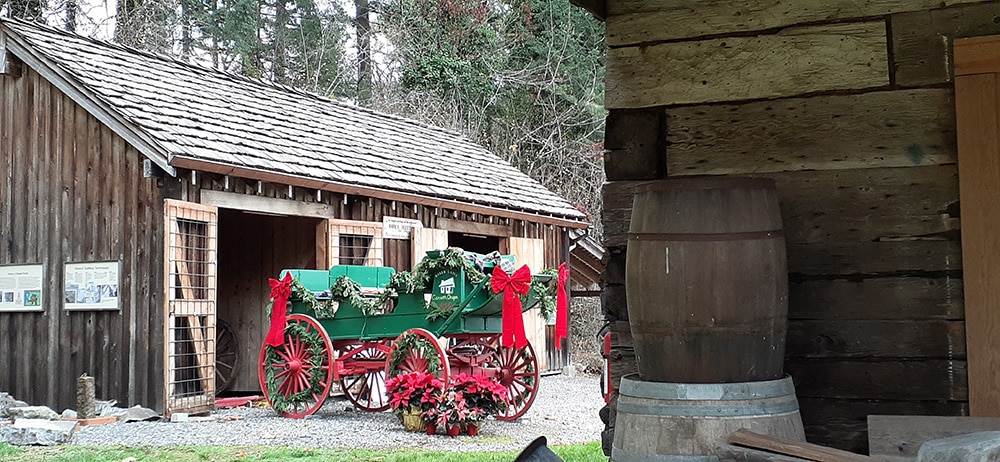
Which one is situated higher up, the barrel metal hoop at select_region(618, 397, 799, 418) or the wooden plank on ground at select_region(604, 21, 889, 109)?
the wooden plank on ground at select_region(604, 21, 889, 109)

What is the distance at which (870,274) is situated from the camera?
3.41 meters

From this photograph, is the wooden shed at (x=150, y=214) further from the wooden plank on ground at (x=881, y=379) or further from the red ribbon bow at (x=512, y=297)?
the wooden plank on ground at (x=881, y=379)

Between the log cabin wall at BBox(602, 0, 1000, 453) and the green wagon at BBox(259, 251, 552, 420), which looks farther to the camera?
the green wagon at BBox(259, 251, 552, 420)

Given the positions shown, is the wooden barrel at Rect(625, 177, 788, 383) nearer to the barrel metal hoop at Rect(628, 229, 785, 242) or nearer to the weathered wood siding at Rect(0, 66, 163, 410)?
the barrel metal hoop at Rect(628, 229, 785, 242)

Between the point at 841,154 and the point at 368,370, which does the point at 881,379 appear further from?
the point at 368,370

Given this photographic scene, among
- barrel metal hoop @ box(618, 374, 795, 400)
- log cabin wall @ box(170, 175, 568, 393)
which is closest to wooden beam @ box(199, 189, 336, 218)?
log cabin wall @ box(170, 175, 568, 393)

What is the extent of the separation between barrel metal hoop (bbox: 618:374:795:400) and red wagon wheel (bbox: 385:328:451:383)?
6283mm

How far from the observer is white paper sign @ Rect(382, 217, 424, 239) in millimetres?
12672

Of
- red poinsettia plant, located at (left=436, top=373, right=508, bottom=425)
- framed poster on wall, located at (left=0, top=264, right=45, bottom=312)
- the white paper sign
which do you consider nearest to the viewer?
red poinsettia plant, located at (left=436, top=373, right=508, bottom=425)

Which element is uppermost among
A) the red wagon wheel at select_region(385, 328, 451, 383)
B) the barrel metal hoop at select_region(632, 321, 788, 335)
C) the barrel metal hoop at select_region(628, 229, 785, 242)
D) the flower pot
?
the barrel metal hoop at select_region(628, 229, 785, 242)

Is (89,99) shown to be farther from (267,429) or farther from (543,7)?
(543,7)

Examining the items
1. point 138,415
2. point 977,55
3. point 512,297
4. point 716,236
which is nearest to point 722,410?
point 716,236

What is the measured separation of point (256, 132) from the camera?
11945mm

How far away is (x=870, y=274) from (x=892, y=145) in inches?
16.3
